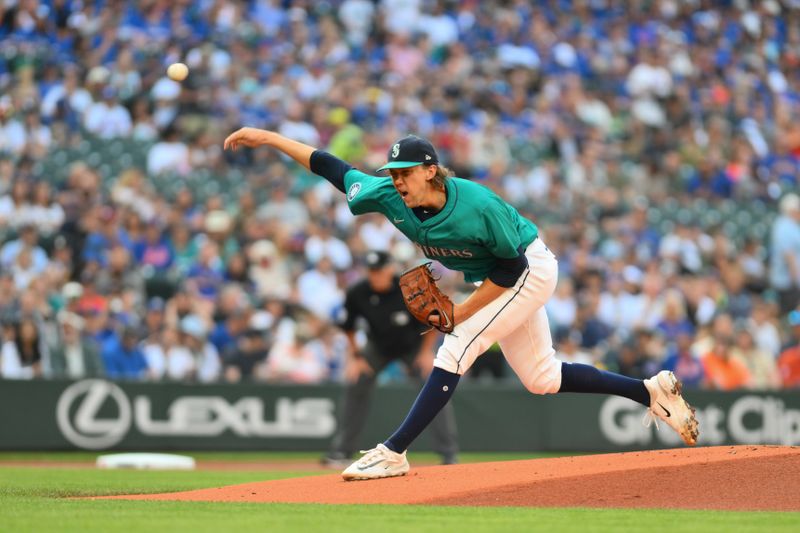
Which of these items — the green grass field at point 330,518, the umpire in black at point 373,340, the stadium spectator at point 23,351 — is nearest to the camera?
the green grass field at point 330,518

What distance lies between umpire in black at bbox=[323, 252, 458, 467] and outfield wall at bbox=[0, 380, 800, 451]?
2.15 metres

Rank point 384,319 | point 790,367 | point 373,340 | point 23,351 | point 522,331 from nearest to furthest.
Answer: point 522,331 → point 384,319 → point 373,340 → point 23,351 → point 790,367

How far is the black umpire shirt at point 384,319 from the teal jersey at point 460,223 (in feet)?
12.4

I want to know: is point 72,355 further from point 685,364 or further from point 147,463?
point 685,364

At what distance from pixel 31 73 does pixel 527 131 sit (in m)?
7.57

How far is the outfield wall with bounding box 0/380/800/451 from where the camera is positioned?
484 inches

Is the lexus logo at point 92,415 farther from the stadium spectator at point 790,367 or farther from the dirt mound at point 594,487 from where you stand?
the stadium spectator at point 790,367

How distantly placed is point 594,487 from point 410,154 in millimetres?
2016

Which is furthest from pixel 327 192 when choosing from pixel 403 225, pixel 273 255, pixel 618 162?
pixel 403 225

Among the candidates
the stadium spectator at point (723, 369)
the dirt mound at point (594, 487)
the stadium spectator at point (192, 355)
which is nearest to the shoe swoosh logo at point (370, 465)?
the dirt mound at point (594, 487)

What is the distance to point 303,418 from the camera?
13.3 metres

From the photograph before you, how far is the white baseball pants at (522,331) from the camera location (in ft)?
22.9

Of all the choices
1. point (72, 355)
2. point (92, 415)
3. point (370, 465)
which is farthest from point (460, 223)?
point (72, 355)

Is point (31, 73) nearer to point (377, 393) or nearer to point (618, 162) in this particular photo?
point (377, 393)
